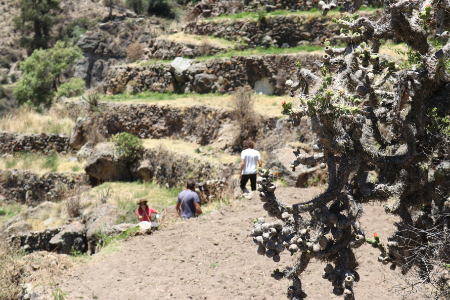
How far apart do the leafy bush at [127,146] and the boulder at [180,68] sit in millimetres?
4789

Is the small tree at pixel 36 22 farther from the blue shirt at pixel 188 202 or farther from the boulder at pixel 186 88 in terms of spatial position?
the blue shirt at pixel 188 202

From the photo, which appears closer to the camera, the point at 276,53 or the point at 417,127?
the point at 417,127

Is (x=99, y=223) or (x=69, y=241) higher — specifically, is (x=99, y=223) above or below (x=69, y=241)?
above

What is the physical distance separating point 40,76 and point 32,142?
646 centimetres

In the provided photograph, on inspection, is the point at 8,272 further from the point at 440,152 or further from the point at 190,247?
the point at 440,152

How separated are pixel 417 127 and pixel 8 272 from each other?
20.0ft

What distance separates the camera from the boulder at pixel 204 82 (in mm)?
16859

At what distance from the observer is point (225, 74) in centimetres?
1673

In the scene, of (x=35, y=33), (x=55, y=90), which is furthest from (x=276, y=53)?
(x=35, y=33)

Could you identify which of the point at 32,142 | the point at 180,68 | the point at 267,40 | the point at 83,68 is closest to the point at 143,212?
the point at 180,68

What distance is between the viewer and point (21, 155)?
16.4 metres

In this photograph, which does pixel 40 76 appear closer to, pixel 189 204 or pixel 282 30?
pixel 282 30

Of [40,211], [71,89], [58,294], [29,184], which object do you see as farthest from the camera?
[71,89]

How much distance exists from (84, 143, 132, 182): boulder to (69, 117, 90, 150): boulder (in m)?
2.97
